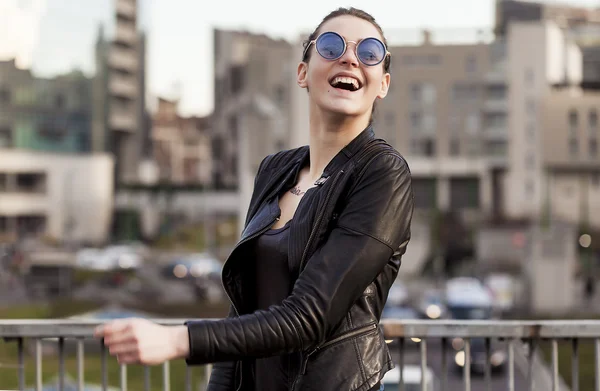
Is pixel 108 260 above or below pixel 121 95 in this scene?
below

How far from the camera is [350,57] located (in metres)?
2.53

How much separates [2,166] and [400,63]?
3062cm

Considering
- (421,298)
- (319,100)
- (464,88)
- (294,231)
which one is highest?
(464,88)

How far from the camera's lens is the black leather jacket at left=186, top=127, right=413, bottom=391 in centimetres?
221

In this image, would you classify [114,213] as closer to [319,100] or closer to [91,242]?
[91,242]

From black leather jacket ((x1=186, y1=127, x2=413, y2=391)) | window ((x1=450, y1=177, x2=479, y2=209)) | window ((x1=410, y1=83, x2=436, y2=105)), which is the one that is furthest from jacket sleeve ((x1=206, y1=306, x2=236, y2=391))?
window ((x1=450, y1=177, x2=479, y2=209))

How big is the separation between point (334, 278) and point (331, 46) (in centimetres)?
60

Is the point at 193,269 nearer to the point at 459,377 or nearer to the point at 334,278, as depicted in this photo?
the point at 459,377

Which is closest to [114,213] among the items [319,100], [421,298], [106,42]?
[106,42]

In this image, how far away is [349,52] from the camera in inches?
99.8

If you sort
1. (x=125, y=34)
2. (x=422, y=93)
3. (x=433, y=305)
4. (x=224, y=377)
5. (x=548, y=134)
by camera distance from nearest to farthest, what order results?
(x=224, y=377), (x=433, y=305), (x=422, y=93), (x=548, y=134), (x=125, y=34)

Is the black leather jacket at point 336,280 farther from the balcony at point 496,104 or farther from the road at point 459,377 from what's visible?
the balcony at point 496,104

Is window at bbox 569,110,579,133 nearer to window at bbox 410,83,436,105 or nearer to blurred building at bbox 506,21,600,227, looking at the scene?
blurred building at bbox 506,21,600,227

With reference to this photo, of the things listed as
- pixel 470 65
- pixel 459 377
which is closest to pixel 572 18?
pixel 470 65
